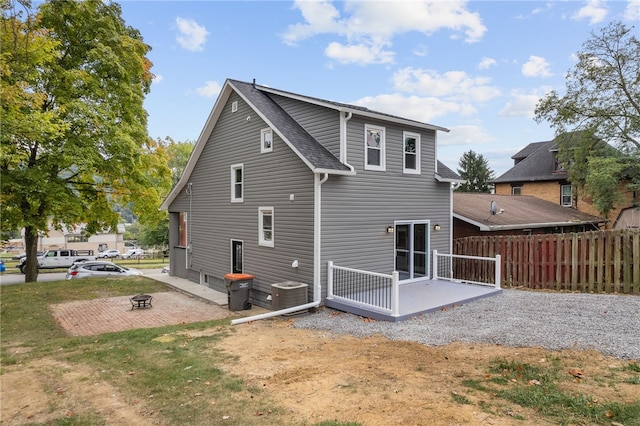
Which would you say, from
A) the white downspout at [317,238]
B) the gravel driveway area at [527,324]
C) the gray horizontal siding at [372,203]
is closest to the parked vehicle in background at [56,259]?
the white downspout at [317,238]

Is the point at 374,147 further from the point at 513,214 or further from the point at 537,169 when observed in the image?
the point at 537,169

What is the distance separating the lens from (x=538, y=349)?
6.09 m

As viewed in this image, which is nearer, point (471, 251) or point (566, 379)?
point (566, 379)

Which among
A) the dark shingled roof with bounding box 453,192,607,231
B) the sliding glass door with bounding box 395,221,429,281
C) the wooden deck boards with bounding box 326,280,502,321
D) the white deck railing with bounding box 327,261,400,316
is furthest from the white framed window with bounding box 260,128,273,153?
the dark shingled roof with bounding box 453,192,607,231

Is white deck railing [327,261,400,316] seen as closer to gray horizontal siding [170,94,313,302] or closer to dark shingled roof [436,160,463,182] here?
gray horizontal siding [170,94,313,302]

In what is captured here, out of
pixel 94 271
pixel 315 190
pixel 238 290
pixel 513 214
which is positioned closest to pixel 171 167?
pixel 94 271

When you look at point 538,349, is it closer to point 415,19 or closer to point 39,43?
point 415,19

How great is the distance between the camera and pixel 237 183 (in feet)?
43.8

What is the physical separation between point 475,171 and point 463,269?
93.9 ft

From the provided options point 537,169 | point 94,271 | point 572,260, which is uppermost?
point 537,169

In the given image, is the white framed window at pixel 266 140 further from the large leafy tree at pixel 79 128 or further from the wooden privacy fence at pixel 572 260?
the wooden privacy fence at pixel 572 260

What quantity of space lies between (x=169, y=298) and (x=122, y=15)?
1245cm

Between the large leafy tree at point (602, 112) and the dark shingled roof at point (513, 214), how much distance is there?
2.61m

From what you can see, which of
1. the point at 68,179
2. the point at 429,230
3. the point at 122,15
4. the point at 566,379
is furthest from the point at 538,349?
the point at 122,15
